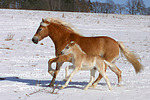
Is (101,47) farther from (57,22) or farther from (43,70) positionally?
(43,70)

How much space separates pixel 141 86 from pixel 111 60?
3.82 feet

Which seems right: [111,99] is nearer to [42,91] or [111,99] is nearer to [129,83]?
[42,91]

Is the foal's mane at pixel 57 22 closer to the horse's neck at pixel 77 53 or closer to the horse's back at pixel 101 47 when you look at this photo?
the horse's back at pixel 101 47

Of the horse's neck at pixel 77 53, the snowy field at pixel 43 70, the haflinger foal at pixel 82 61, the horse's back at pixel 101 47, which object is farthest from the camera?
the horse's back at pixel 101 47

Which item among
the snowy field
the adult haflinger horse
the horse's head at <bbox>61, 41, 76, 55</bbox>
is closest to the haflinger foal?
the horse's head at <bbox>61, 41, 76, 55</bbox>

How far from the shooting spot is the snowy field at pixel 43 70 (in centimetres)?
618

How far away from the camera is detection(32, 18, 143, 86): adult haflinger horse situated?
23.7ft

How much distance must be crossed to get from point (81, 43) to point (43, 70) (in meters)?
3.49

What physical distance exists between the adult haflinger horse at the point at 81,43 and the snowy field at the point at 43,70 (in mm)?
440

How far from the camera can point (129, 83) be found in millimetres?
7887

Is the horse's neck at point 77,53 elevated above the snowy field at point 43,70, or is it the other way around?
the horse's neck at point 77,53

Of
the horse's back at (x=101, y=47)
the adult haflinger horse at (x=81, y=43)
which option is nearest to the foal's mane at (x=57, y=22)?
the adult haflinger horse at (x=81, y=43)

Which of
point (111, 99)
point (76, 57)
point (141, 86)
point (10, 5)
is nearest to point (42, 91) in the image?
point (76, 57)

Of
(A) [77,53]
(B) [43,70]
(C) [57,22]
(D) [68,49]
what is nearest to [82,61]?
(A) [77,53]
